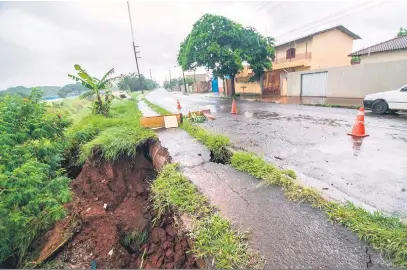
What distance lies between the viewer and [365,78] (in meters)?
13.0

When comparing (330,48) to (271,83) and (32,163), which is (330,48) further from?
(32,163)

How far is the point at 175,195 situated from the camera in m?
2.81

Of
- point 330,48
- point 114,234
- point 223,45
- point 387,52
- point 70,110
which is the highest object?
point 223,45

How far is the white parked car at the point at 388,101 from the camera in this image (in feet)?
25.3

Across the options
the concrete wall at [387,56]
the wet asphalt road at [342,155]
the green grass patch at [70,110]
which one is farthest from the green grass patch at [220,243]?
the concrete wall at [387,56]

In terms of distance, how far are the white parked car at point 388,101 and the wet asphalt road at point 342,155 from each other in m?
0.70

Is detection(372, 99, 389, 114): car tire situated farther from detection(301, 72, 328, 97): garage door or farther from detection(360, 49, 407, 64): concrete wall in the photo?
detection(360, 49, 407, 64): concrete wall

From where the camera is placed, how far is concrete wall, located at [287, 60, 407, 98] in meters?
11.7

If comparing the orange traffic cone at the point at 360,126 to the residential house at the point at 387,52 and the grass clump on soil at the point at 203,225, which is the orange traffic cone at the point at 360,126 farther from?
the residential house at the point at 387,52

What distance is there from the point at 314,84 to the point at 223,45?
27.5 ft

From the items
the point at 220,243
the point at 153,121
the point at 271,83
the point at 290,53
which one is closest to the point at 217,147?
the point at 220,243

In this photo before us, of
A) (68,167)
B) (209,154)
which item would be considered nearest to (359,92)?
(209,154)

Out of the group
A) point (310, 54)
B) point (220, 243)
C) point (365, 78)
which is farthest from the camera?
point (310, 54)

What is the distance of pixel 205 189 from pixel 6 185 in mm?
2286
